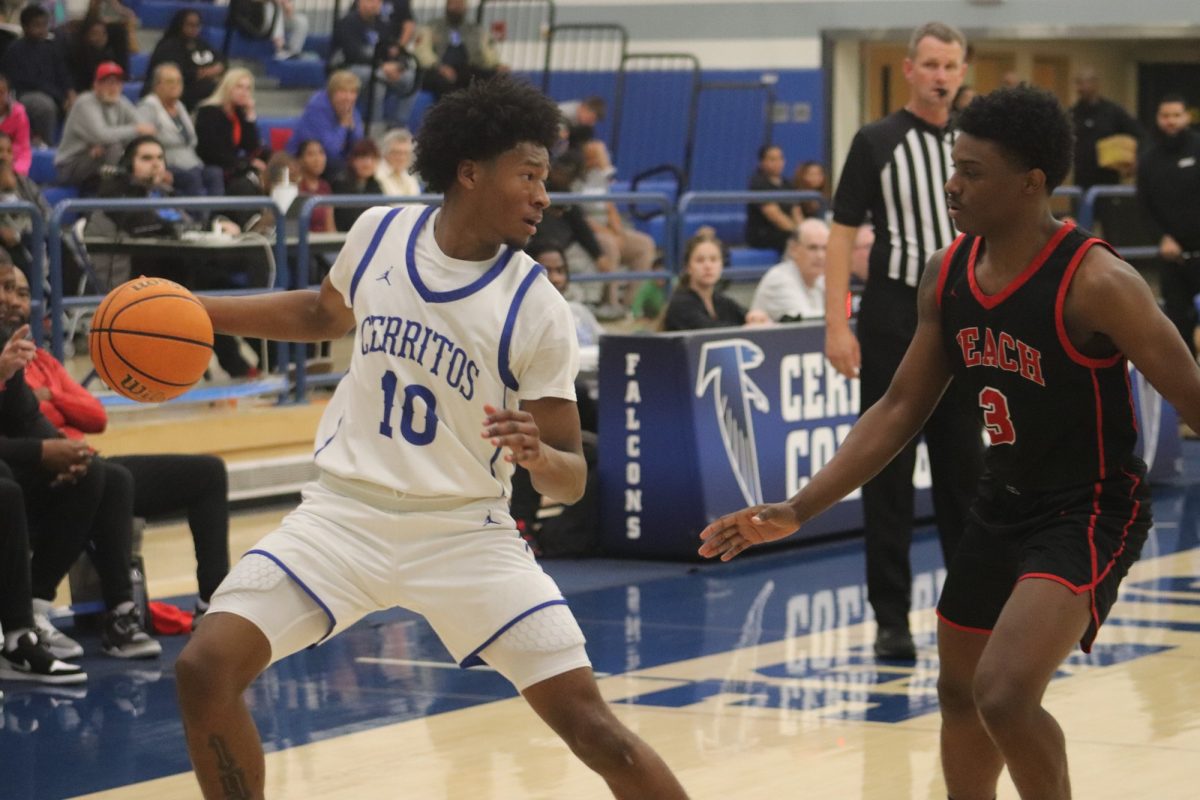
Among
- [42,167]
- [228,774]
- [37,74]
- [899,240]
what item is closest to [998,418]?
[228,774]

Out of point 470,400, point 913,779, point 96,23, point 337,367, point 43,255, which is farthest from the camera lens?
point 96,23

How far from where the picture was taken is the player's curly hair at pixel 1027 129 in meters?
4.42

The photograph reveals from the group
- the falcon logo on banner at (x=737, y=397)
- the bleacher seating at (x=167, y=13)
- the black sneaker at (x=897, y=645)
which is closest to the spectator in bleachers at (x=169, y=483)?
the black sneaker at (x=897, y=645)

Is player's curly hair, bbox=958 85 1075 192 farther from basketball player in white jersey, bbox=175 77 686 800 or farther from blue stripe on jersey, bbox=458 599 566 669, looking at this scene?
blue stripe on jersey, bbox=458 599 566 669

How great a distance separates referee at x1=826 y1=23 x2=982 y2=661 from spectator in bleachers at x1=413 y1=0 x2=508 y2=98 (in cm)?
1126

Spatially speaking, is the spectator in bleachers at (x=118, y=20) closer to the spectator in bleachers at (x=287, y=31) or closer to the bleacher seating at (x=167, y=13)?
the bleacher seating at (x=167, y=13)

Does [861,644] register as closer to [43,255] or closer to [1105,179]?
[43,255]

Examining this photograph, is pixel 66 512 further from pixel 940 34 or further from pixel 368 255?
pixel 940 34

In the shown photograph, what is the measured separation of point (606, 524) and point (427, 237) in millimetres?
5430

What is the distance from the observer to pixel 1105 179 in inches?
749

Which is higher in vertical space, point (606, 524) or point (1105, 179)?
point (1105, 179)

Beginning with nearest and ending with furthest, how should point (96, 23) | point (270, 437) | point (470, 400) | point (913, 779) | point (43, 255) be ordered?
point (470, 400), point (913, 779), point (43, 255), point (270, 437), point (96, 23)

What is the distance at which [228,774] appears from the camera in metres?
4.20

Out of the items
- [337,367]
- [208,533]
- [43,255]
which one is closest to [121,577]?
[208,533]
